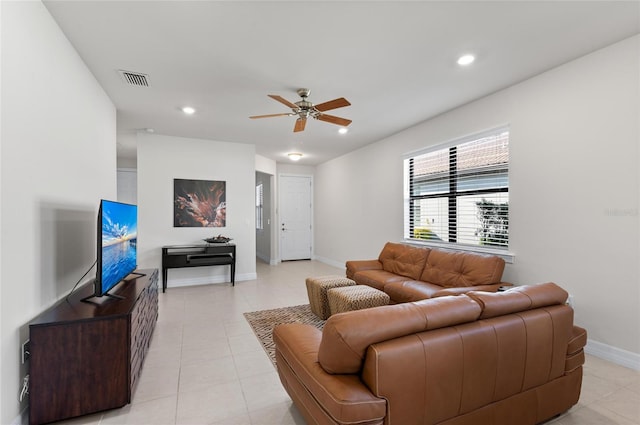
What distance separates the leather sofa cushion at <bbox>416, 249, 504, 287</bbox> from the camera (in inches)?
127

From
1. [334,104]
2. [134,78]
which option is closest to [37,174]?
[134,78]

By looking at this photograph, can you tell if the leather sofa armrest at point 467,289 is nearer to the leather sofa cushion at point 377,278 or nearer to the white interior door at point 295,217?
the leather sofa cushion at point 377,278

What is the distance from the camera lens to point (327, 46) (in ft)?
8.48

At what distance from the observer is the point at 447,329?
4.73 ft

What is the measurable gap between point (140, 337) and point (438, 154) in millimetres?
4304

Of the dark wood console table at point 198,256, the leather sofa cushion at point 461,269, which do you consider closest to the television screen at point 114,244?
the dark wood console table at point 198,256

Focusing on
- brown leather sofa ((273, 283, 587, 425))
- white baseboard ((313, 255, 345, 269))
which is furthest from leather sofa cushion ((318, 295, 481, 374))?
white baseboard ((313, 255, 345, 269))

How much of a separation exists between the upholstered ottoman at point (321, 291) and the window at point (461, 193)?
1.71 metres

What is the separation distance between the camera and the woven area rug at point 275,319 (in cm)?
332

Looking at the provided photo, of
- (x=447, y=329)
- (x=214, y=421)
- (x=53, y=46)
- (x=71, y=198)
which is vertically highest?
(x=53, y=46)

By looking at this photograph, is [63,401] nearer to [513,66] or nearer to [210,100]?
[210,100]

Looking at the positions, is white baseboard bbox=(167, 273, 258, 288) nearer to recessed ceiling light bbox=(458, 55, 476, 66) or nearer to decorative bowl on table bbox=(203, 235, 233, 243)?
decorative bowl on table bbox=(203, 235, 233, 243)

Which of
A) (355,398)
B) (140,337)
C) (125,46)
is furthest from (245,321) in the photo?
(125,46)

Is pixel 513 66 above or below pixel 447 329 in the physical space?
above
